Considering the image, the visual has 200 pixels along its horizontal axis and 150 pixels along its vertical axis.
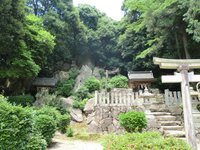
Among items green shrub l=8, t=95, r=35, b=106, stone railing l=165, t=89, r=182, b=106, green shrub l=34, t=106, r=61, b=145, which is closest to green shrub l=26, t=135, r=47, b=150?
green shrub l=34, t=106, r=61, b=145

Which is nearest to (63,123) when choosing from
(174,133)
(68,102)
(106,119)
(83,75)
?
(106,119)

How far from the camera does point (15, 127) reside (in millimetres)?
5062

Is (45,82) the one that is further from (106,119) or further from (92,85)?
(106,119)

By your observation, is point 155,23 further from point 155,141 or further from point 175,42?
point 155,141

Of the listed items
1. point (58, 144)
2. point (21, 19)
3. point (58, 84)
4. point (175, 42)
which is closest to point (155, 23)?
point (175, 42)

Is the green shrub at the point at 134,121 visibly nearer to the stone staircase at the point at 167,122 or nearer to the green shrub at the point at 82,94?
the stone staircase at the point at 167,122

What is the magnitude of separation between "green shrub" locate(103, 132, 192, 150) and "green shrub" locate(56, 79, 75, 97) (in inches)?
689

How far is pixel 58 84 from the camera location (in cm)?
2316

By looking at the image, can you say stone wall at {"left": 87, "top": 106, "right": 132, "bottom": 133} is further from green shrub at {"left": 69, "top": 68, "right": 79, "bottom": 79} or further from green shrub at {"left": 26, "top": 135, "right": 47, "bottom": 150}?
green shrub at {"left": 69, "top": 68, "right": 79, "bottom": 79}

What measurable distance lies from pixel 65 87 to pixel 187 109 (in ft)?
56.3

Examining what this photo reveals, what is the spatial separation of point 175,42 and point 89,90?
8.39 m

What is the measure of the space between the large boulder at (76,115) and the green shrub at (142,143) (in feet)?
40.9

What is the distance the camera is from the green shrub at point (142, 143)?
4.09 m

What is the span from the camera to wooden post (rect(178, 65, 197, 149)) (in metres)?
5.73
